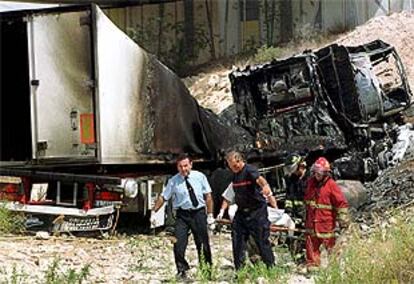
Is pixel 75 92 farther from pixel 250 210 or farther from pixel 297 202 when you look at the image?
pixel 250 210

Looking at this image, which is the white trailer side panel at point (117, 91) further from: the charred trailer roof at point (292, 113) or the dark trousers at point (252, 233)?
the dark trousers at point (252, 233)

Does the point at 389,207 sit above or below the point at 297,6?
below

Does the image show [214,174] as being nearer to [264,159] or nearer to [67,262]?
[264,159]

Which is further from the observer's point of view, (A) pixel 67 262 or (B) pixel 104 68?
(B) pixel 104 68

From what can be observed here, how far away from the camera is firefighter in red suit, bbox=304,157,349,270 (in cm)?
1026

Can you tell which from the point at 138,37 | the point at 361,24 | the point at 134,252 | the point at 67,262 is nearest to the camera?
the point at 67,262

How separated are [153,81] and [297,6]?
1856 centimetres

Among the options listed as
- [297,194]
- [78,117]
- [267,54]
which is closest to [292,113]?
[297,194]

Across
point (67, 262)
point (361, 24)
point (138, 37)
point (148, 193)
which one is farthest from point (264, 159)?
point (138, 37)

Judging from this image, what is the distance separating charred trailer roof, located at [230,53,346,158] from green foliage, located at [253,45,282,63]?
12847mm

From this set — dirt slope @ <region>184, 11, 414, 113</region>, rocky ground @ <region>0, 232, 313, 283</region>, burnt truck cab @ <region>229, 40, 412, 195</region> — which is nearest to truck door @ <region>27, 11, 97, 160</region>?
rocky ground @ <region>0, 232, 313, 283</region>

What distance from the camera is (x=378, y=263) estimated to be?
8023mm

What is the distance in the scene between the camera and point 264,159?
1512 cm

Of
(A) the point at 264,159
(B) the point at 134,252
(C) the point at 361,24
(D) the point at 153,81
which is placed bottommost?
(B) the point at 134,252
